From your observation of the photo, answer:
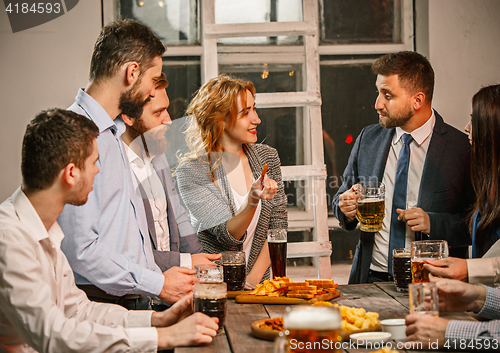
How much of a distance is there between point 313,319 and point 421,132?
1925mm

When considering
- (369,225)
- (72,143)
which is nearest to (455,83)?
(369,225)

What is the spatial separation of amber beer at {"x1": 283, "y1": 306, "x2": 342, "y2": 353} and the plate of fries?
13.5 inches

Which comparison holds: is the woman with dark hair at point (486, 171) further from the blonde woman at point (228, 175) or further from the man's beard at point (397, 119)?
the blonde woman at point (228, 175)

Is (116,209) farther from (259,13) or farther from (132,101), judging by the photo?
(259,13)

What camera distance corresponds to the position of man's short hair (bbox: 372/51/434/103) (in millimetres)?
2617

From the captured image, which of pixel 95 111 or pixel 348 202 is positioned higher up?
pixel 95 111

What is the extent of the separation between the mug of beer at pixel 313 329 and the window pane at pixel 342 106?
2728 millimetres

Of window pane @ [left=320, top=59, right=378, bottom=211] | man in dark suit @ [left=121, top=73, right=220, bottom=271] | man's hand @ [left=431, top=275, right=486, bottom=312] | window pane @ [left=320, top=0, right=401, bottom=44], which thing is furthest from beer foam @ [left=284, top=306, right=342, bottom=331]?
window pane @ [left=320, top=0, right=401, bottom=44]

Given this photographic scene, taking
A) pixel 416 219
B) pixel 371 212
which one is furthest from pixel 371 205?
pixel 416 219

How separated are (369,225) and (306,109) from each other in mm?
1337

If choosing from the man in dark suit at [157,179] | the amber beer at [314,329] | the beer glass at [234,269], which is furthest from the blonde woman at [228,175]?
the amber beer at [314,329]

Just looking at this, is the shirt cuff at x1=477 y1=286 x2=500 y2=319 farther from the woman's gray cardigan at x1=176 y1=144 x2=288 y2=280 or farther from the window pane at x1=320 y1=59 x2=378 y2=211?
the window pane at x1=320 y1=59 x2=378 y2=211

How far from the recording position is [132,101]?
201cm

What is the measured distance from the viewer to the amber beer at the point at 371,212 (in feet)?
6.71
